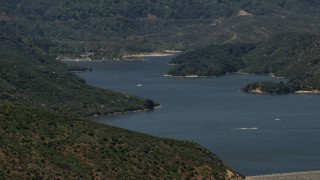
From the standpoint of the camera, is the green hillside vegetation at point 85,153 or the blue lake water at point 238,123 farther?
the blue lake water at point 238,123

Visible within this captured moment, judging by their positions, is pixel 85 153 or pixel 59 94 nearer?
pixel 85 153

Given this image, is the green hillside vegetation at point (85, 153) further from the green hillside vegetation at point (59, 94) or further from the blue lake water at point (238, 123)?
the green hillside vegetation at point (59, 94)

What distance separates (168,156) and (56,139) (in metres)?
8.69

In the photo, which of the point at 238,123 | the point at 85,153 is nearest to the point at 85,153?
the point at 85,153

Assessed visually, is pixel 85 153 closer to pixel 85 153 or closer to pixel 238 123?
pixel 85 153

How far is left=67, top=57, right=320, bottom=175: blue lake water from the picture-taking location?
107562 millimetres

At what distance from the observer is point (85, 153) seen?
7781 centimetres

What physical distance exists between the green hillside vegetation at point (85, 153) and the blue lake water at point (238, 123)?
15699mm

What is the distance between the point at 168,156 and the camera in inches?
3246

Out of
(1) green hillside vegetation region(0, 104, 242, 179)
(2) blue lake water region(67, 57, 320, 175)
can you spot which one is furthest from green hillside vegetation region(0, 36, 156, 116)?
(1) green hillside vegetation region(0, 104, 242, 179)

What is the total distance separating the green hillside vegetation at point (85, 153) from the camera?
73125mm

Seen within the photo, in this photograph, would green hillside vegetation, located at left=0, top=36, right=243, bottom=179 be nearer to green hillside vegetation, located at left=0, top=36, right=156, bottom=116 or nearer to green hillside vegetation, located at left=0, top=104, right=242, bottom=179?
green hillside vegetation, located at left=0, top=104, right=242, bottom=179

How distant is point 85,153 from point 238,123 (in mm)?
62798

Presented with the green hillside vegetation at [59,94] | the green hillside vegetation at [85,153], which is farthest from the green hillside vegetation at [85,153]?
the green hillside vegetation at [59,94]
